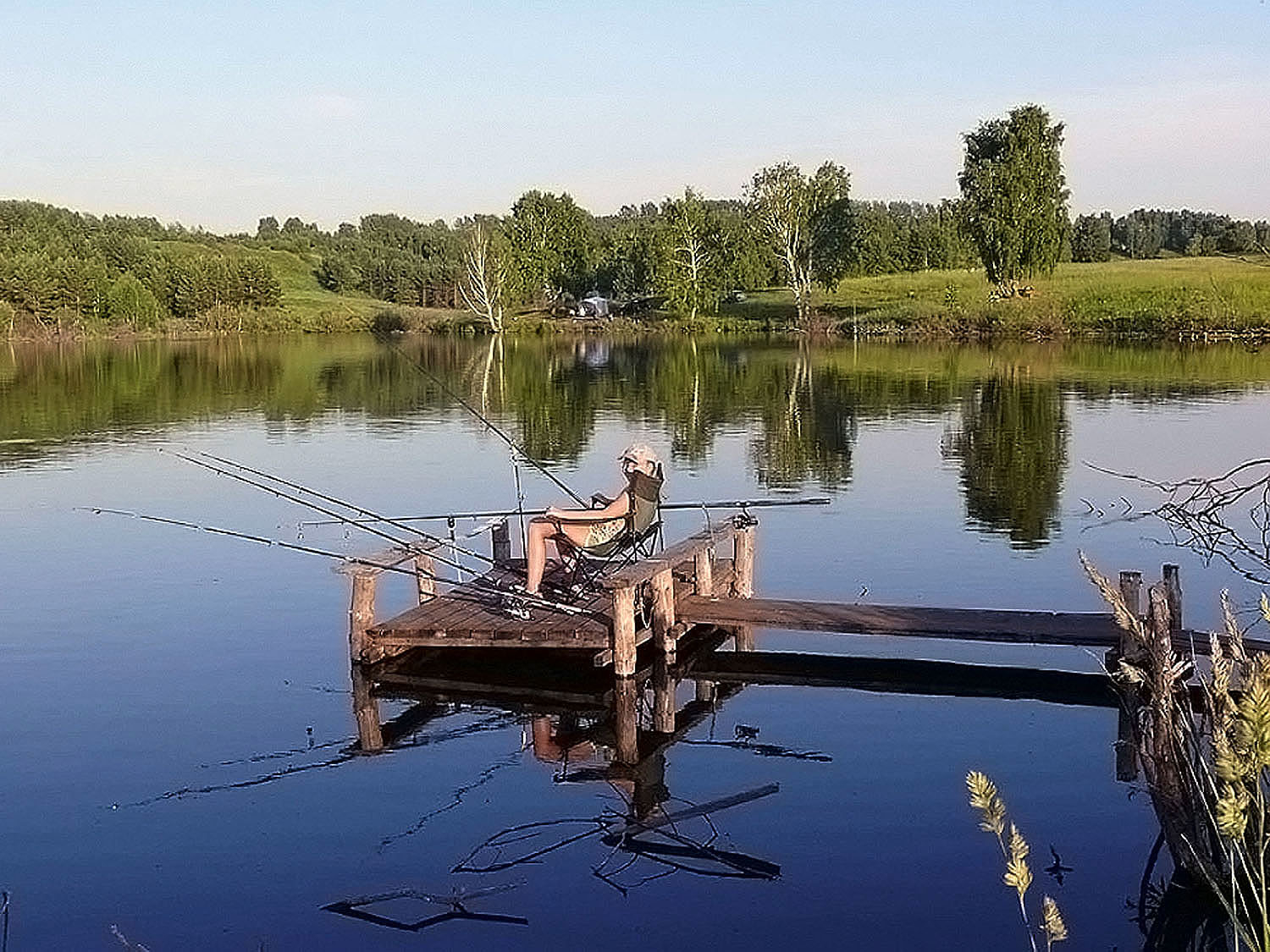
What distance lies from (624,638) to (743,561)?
196 cm

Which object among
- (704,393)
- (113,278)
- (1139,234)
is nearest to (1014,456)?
(704,393)

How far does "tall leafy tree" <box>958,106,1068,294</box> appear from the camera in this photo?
176ft

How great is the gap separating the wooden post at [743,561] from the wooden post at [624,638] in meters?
1.80

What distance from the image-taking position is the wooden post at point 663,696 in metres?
9.12

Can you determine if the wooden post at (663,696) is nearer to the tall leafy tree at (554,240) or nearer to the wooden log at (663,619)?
the wooden log at (663,619)

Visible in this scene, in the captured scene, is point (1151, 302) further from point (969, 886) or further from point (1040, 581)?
point (969, 886)

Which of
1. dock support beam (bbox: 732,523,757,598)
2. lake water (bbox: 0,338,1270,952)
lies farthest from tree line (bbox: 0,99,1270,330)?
dock support beam (bbox: 732,523,757,598)

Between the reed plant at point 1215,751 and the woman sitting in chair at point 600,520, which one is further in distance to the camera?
the woman sitting in chair at point 600,520

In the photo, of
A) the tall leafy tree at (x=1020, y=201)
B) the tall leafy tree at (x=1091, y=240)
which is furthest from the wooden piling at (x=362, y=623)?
the tall leafy tree at (x=1091, y=240)

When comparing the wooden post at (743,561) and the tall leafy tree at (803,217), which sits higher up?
the tall leafy tree at (803,217)

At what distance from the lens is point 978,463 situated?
20.5 meters

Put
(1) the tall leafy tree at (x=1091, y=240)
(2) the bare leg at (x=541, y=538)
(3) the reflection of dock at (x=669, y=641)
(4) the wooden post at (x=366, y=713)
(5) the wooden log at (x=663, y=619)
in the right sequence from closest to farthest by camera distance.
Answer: (4) the wooden post at (x=366, y=713) < (3) the reflection of dock at (x=669, y=641) < (2) the bare leg at (x=541, y=538) < (5) the wooden log at (x=663, y=619) < (1) the tall leafy tree at (x=1091, y=240)

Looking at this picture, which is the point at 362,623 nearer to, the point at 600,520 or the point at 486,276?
the point at 600,520

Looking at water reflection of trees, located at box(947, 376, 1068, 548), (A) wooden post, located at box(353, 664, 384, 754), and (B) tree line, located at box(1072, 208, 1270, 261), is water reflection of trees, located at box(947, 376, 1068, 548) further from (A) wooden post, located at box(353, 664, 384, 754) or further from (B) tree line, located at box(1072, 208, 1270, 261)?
(B) tree line, located at box(1072, 208, 1270, 261)
